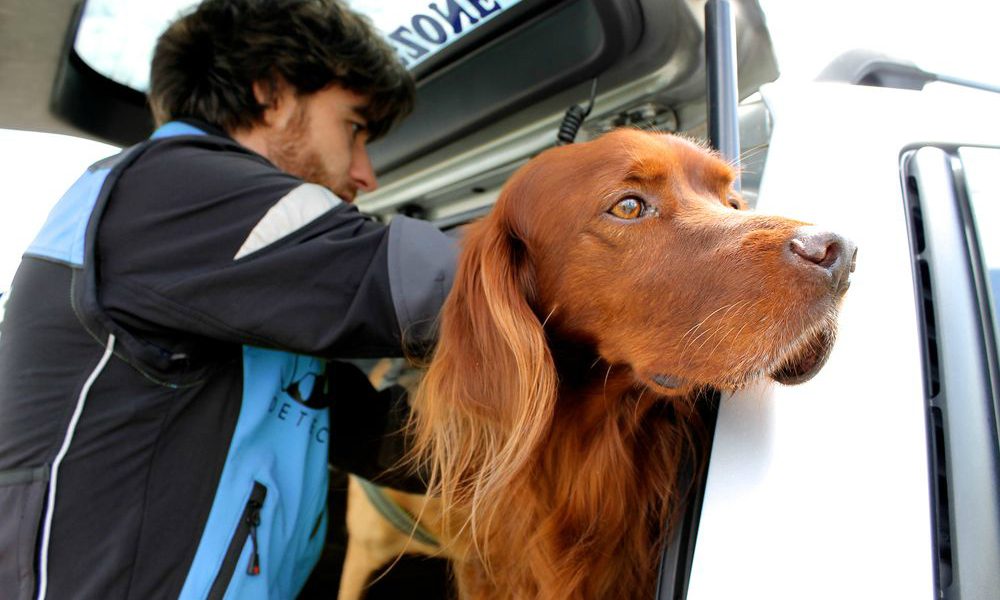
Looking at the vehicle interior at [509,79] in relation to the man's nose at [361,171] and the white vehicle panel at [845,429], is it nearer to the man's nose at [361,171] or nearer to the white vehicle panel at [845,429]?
the white vehicle panel at [845,429]

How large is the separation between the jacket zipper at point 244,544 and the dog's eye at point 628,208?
1.09 meters

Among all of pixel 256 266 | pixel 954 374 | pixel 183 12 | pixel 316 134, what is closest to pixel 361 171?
pixel 316 134

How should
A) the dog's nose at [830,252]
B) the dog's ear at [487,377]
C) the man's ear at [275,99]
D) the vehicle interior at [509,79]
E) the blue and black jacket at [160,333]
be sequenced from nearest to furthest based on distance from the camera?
the dog's nose at [830,252]
the dog's ear at [487,377]
the blue and black jacket at [160,333]
the vehicle interior at [509,79]
the man's ear at [275,99]

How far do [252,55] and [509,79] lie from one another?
2.58 feet

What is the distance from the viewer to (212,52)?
76.0 inches

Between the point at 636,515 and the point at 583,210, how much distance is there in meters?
0.65

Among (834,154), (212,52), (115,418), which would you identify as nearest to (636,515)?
(834,154)

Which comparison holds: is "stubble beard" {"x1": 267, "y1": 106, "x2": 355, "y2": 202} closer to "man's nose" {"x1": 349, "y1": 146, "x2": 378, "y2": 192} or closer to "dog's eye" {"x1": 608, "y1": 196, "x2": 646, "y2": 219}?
"man's nose" {"x1": 349, "y1": 146, "x2": 378, "y2": 192}

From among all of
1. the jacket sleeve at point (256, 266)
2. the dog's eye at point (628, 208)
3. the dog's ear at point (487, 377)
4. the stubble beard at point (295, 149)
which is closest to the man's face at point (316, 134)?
the stubble beard at point (295, 149)

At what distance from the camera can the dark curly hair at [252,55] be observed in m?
1.89

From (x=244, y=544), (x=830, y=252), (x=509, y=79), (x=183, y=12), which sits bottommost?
(x=244, y=544)

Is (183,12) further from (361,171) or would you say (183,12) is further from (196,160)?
(196,160)

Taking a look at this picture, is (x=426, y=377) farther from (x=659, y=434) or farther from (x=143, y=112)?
(x=143, y=112)

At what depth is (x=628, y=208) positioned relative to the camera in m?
1.28
